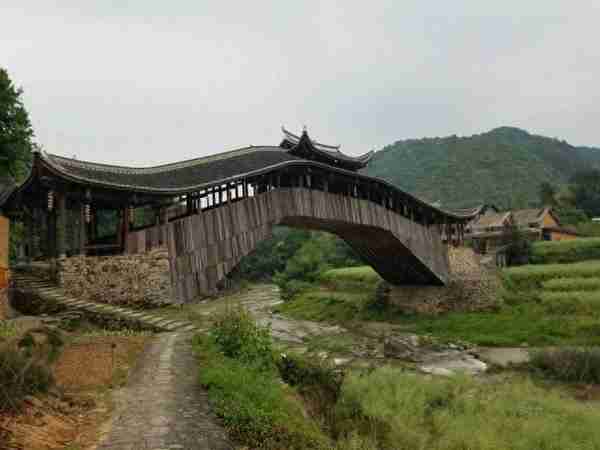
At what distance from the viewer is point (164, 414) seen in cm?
480

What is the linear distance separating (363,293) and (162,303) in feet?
61.8

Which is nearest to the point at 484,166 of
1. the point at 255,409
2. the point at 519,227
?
the point at 519,227

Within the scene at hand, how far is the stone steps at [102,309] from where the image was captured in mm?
10655

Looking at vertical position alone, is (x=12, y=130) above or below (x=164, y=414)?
above

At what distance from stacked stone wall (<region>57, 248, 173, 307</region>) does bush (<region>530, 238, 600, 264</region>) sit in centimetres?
2342

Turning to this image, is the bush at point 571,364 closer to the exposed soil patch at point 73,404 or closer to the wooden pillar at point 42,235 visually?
the exposed soil patch at point 73,404

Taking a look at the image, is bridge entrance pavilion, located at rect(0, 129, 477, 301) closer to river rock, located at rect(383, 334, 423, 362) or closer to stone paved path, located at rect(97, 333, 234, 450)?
river rock, located at rect(383, 334, 423, 362)

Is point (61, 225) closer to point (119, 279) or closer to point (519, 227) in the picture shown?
point (119, 279)

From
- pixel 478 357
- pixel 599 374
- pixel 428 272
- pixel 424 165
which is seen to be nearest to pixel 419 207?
pixel 428 272

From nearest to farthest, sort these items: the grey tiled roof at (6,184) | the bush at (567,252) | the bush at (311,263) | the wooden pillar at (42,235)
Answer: the wooden pillar at (42,235) → the grey tiled roof at (6,184) → the bush at (567,252) → the bush at (311,263)

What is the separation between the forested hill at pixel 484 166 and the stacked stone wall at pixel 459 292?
92.0ft

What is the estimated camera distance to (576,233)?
35.0 meters

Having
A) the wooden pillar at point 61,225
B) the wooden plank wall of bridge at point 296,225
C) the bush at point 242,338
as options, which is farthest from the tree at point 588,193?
the wooden pillar at point 61,225

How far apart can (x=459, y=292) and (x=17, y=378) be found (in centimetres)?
2266
